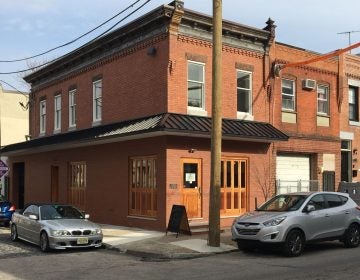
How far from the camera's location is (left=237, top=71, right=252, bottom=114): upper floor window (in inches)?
811

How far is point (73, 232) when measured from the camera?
47.3ft

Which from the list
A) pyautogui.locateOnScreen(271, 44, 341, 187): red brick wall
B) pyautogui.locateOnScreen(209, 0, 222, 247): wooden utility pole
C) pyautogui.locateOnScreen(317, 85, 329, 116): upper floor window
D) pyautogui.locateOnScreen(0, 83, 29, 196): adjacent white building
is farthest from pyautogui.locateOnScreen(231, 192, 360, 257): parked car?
pyautogui.locateOnScreen(0, 83, 29, 196): adjacent white building

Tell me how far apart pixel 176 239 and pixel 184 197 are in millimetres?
2465

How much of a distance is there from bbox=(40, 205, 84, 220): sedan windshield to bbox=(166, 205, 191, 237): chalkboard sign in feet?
9.32

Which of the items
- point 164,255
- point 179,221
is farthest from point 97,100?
point 164,255

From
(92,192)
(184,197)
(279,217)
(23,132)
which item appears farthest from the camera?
(23,132)

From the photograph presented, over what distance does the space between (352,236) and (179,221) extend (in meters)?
5.09

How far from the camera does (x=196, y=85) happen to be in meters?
19.3

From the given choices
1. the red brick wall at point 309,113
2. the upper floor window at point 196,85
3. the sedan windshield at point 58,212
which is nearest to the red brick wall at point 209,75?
the upper floor window at point 196,85

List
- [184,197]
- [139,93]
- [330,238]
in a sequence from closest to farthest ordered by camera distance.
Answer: [330,238], [184,197], [139,93]

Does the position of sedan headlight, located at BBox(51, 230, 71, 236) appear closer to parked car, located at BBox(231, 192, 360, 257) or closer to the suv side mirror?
parked car, located at BBox(231, 192, 360, 257)

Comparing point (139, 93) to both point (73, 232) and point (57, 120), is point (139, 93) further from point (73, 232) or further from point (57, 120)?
point (57, 120)

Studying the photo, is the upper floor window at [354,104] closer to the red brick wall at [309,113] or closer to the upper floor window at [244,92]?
the red brick wall at [309,113]

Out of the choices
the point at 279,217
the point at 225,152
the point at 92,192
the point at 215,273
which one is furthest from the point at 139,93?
the point at 215,273
